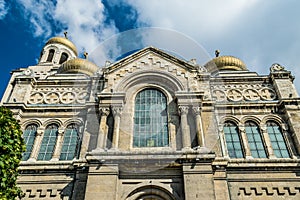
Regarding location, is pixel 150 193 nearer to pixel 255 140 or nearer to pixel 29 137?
pixel 255 140

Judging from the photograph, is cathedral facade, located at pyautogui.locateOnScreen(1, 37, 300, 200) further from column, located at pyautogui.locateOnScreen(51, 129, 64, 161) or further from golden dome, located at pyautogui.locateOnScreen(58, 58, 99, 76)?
golden dome, located at pyautogui.locateOnScreen(58, 58, 99, 76)

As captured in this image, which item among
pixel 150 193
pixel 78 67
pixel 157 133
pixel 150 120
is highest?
pixel 78 67

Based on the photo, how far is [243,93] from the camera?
58.6 ft

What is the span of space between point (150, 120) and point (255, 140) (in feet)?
20.7

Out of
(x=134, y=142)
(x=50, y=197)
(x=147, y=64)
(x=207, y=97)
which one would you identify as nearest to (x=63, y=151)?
(x=50, y=197)

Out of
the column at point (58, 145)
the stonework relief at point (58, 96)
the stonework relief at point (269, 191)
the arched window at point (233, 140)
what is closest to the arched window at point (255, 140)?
the arched window at point (233, 140)

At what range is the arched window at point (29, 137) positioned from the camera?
15.5 metres

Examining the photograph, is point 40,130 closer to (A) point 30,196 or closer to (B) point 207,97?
(A) point 30,196

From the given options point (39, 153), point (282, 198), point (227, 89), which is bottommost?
point (282, 198)

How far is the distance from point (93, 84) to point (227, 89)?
925 centimetres

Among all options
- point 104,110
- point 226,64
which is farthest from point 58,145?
point 226,64

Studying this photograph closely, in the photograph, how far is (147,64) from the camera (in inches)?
712

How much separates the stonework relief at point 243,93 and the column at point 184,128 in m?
3.36

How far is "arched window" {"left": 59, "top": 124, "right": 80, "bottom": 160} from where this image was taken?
50.2 ft
